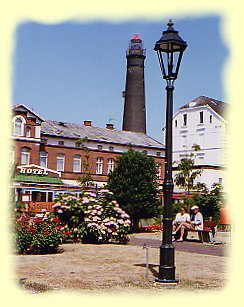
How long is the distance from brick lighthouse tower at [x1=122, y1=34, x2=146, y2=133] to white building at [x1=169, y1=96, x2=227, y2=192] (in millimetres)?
7473

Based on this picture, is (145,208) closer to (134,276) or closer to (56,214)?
(56,214)

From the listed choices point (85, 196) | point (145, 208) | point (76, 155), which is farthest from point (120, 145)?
point (85, 196)

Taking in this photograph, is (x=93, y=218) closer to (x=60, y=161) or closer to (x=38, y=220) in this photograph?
(x=38, y=220)

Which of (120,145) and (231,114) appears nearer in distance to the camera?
(231,114)

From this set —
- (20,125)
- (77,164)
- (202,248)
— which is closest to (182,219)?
(202,248)

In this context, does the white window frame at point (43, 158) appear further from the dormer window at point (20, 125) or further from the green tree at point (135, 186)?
the green tree at point (135, 186)

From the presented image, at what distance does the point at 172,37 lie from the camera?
8.33 meters

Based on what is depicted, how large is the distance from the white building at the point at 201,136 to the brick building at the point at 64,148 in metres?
4.31

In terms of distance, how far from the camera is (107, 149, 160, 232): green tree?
21359 mm

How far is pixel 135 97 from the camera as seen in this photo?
2311 inches

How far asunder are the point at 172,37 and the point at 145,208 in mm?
13947

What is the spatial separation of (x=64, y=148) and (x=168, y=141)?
1617 inches

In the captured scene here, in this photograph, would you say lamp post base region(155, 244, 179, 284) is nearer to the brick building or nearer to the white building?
the brick building

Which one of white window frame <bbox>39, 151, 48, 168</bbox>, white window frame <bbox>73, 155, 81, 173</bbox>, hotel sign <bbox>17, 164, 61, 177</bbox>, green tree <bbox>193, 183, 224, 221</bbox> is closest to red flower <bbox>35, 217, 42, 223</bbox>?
green tree <bbox>193, 183, 224, 221</bbox>
